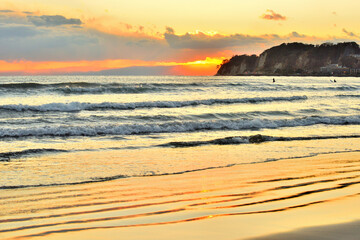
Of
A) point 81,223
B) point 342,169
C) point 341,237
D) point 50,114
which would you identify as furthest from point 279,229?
point 50,114

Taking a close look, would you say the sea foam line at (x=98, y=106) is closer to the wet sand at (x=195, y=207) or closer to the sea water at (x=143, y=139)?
the sea water at (x=143, y=139)

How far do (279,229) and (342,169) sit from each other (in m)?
4.90

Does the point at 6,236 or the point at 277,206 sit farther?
the point at 277,206

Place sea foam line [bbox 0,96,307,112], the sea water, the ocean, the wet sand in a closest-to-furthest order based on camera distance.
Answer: the wet sand
the ocean
the sea water
sea foam line [bbox 0,96,307,112]

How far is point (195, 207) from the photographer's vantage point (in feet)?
19.1

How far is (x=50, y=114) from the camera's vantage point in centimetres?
2172

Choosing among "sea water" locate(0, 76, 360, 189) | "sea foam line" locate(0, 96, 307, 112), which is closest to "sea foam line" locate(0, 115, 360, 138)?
"sea water" locate(0, 76, 360, 189)

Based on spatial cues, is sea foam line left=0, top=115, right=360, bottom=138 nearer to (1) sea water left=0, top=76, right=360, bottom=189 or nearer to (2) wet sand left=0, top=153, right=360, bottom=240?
(1) sea water left=0, top=76, right=360, bottom=189

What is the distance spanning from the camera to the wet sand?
4.67m

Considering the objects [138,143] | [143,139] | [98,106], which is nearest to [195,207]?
[138,143]

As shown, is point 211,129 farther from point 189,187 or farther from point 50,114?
point 189,187

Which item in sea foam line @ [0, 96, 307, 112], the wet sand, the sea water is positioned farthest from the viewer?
sea foam line @ [0, 96, 307, 112]

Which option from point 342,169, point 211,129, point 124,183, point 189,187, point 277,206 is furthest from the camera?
point 211,129

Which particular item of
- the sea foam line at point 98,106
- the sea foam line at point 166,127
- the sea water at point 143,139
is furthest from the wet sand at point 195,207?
the sea foam line at point 98,106
